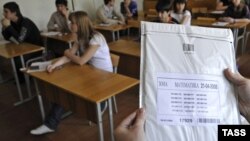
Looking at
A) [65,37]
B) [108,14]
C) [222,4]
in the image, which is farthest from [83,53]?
[222,4]

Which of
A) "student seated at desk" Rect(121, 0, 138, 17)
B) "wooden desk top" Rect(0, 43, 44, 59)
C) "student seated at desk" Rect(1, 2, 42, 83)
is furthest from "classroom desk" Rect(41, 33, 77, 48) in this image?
"student seated at desk" Rect(121, 0, 138, 17)

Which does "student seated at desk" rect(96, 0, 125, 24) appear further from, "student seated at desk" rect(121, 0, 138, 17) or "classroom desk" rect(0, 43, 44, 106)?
"classroom desk" rect(0, 43, 44, 106)

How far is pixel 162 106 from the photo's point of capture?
72 cm

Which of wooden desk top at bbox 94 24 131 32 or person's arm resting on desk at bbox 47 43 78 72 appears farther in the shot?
wooden desk top at bbox 94 24 131 32

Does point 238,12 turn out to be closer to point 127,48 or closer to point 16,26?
point 127,48

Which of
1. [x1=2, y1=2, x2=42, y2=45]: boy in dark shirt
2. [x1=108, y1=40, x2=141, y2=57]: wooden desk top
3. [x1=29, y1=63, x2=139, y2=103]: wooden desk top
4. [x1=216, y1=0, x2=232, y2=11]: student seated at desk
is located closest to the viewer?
[x1=29, y1=63, x2=139, y2=103]: wooden desk top

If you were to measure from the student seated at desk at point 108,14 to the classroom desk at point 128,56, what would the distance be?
1783 mm

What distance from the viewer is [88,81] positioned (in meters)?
1.96

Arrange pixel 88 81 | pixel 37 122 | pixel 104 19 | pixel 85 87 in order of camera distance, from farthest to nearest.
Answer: pixel 104 19, pixel 37 122, pixel 88 81, pixel 85 87

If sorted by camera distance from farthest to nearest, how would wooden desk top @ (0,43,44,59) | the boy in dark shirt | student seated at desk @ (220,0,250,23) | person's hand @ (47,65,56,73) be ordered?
student seated at desk @ (220,0,250,23) < the boy in dark shirt < wooden desk top @ (0,43,44,59) < person's hand @ (47,65,56,73)

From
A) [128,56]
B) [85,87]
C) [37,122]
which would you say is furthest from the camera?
[128,56]

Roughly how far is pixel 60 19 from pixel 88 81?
8.76ft

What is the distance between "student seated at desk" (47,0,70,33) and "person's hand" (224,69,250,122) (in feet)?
12.1

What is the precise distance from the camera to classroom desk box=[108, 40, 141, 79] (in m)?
2.83
